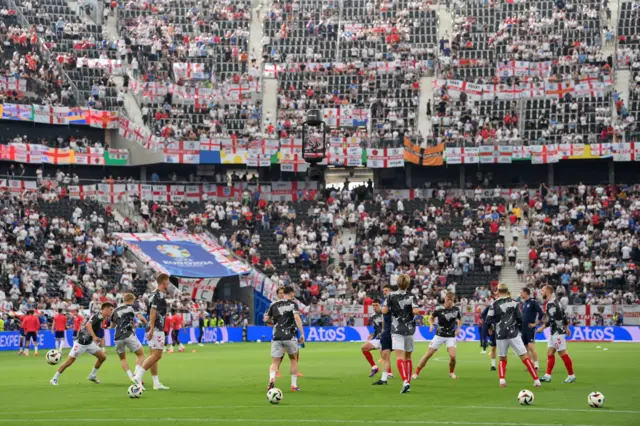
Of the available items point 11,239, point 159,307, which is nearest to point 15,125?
point 11,239

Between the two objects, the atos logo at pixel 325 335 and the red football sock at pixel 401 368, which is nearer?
the red football sock at pixel 401 368

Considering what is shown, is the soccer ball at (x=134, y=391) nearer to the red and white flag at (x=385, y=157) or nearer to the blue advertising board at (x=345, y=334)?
the blue advertising board at (x=345, y=334)

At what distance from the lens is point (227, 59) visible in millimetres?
74438

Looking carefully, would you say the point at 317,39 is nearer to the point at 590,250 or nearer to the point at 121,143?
the point at 121,143

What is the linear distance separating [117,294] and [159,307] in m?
30.4

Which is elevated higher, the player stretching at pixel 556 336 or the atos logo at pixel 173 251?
Result: the player stretching at pixel 556 336

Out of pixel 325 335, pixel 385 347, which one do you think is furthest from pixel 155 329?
pixel 325 335

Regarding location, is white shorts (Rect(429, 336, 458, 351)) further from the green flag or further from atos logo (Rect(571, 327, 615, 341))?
the green flag

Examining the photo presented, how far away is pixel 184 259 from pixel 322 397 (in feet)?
126

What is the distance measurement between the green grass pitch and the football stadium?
32.5ft

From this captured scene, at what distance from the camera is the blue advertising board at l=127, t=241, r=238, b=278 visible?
57.9 metres

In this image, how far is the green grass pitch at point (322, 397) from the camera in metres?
17.7

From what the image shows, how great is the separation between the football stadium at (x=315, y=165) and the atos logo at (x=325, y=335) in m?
0.10

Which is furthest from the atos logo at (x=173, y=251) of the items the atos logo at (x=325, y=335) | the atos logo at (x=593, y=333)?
the atos logo at (x=593, y=333)
